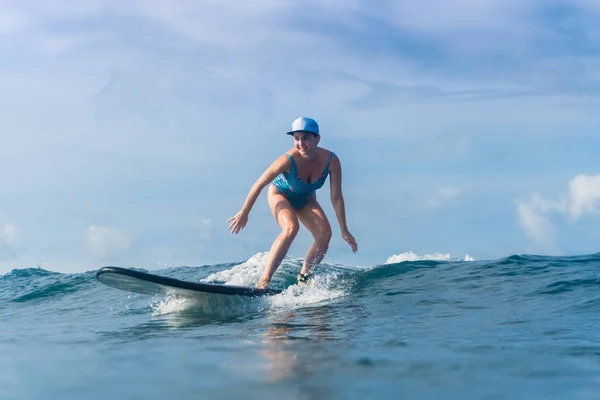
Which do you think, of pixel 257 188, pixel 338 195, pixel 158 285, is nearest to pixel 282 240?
pixel 257 188

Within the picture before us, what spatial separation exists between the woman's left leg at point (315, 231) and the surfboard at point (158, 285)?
4.57 feet

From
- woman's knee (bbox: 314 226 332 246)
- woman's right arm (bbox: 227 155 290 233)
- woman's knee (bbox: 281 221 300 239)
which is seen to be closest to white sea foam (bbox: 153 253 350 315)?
woman's knee (bbox: 314 226 332 246)

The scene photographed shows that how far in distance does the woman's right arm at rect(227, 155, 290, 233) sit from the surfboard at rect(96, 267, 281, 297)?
1.12 metres

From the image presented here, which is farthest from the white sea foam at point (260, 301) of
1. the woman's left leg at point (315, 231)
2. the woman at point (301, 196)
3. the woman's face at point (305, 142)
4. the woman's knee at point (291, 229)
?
the woman's face at point (305, 142)

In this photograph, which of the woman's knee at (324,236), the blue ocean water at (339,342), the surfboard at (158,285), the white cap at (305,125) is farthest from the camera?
the woman's knee at (324,236)

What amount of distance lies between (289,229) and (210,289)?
5.25ft

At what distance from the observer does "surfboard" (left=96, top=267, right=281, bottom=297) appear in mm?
7293

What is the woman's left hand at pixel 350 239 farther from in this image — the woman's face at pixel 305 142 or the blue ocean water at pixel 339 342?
the woman's face at pixel 305 142

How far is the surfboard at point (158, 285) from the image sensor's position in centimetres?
729

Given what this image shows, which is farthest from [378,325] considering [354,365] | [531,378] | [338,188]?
[338,188]

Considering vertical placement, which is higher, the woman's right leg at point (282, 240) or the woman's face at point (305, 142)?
the woman's face at point (305, 142)

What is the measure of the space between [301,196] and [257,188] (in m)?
0.88

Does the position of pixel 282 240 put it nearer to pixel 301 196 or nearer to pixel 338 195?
pixel 301 196

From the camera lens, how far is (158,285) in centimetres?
751
